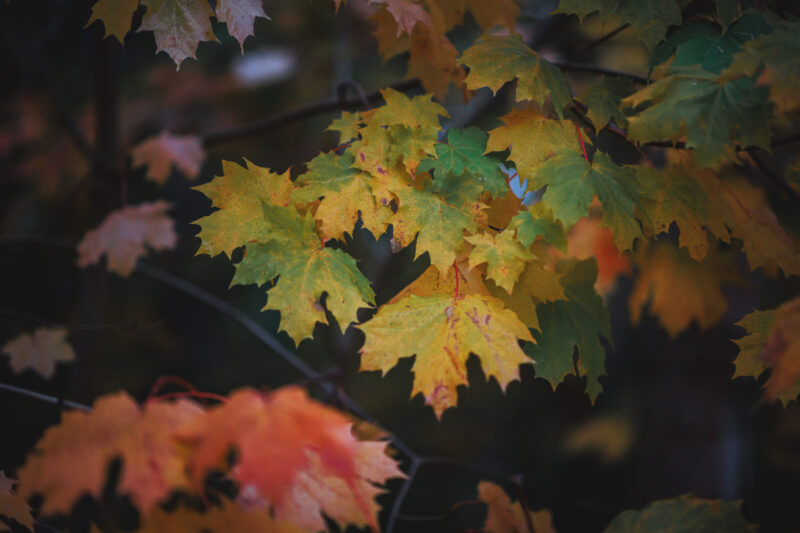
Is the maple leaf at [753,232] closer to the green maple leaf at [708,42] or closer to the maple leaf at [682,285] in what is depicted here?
the green maple leaf at [708,42]

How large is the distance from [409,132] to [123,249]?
1918 mm

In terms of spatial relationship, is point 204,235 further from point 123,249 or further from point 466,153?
point 123,249

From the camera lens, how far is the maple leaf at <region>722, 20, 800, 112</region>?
122 centimetres

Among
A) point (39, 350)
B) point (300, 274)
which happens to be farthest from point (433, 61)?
point (39, 350)

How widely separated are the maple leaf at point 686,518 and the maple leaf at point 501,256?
3.03ft

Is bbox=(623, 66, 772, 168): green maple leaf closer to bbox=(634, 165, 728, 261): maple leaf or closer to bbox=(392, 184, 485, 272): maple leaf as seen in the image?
bbox=(634, 165, 728, 261): maple leaf

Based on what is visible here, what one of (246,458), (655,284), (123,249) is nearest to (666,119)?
(246,458)

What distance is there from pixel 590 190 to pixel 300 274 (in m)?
0.78

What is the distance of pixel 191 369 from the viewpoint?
668 cm

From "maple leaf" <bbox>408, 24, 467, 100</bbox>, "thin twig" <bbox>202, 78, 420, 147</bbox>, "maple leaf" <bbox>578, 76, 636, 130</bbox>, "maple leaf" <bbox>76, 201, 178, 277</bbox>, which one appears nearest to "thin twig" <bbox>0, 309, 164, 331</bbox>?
"maple leaf" <bbox>76, 201, 178, 277</bbox>

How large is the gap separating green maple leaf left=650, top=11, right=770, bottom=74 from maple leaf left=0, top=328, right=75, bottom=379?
287cm

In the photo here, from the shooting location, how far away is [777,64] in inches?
48.6

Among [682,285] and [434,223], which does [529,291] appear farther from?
[682,285]

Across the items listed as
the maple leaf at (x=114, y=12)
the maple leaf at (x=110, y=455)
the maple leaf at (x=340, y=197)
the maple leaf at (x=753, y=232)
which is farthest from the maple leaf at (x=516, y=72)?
the maple leaf at (x=110, y=455)
